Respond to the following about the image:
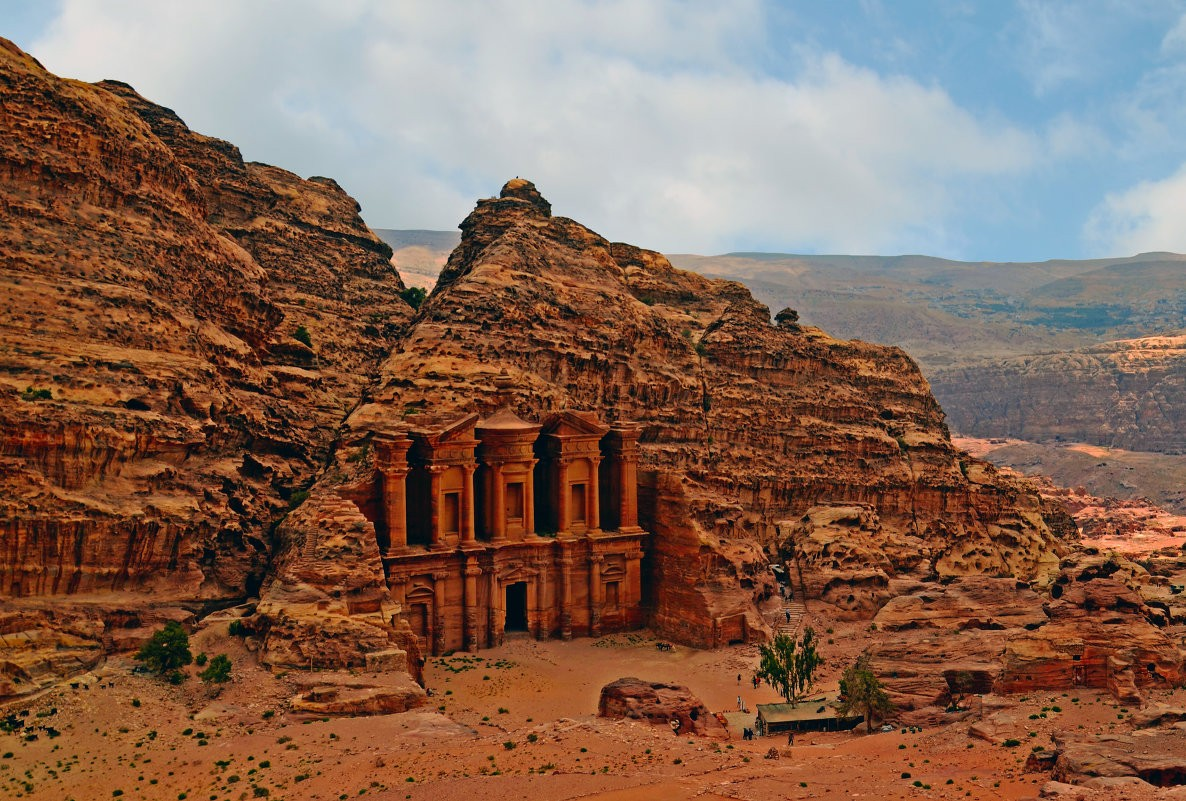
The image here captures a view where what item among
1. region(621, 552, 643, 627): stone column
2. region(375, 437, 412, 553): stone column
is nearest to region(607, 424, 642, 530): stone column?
region(621, 552, 643, 627): stone column

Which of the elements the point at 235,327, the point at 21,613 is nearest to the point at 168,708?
the point at 21,613

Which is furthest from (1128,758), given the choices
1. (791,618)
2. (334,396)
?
(334,396)

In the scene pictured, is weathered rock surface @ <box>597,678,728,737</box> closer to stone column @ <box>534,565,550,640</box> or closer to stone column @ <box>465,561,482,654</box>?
stone column @ <box>465,561,482,654</box>

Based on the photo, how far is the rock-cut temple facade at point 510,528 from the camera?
50344mm

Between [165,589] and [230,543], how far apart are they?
4441 millimetres

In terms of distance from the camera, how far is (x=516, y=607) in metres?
55.1

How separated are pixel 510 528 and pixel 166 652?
65.8ft

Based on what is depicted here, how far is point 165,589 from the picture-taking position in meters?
42.8

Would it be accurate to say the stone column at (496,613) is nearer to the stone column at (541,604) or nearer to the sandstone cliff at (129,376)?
the stone column at (541,604)

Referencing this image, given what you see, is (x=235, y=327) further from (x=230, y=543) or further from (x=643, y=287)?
(x=643, y=287)

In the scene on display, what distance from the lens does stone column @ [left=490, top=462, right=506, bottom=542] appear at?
53.3 metres

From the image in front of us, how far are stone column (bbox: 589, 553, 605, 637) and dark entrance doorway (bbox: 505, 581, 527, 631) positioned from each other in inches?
145

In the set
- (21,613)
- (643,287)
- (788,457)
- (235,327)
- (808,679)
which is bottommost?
(808,679)

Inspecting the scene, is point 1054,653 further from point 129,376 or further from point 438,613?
point 129,376
